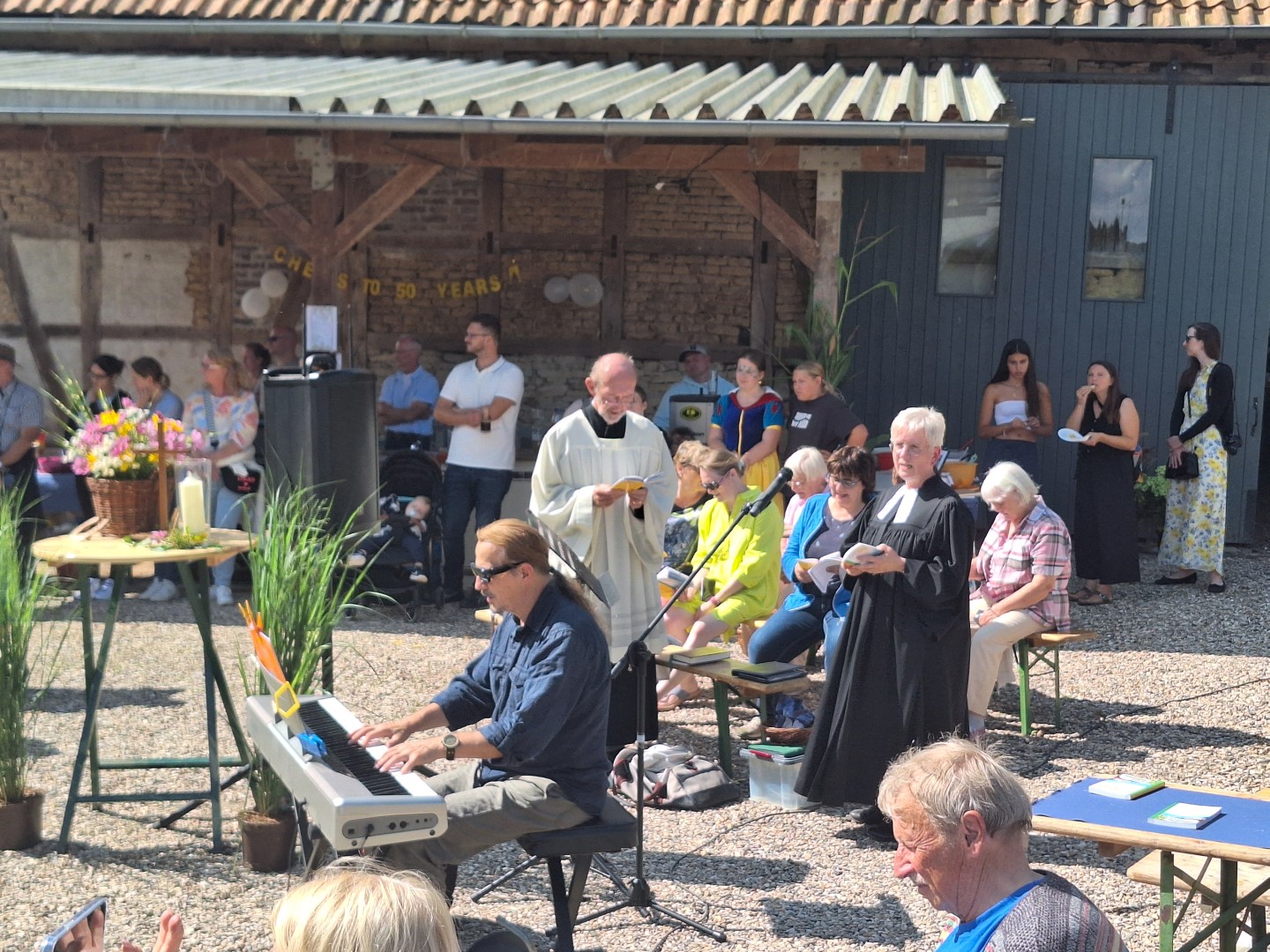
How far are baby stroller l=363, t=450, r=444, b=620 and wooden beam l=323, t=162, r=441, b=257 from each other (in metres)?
1.44

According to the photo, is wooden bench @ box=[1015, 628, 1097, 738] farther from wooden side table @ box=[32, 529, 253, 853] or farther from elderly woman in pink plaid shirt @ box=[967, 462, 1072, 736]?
wooden side table @ box=[32, 529, 253, 853]

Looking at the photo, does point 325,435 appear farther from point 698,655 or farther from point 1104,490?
point 1104,490

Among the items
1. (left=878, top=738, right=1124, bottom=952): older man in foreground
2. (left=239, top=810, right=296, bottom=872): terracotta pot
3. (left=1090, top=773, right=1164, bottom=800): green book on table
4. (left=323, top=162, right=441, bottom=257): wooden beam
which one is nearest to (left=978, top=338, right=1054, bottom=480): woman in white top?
(left=323, top=162, right=441, bottom=257): wooden beam

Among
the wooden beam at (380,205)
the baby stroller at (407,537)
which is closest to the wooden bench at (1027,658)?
the baby stroller at (407,537)

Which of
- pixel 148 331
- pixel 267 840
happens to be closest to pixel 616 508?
pixel 267 840

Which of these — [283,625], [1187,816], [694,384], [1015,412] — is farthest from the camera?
[694,384]

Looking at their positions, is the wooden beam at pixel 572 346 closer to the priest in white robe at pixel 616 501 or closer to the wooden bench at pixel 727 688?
the priest in white robe at pixel 616 501

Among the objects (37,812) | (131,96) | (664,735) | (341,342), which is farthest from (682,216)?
(37,812)

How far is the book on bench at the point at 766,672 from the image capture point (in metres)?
6.21

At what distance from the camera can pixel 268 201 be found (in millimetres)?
9711

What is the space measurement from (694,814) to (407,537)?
3.93 meters

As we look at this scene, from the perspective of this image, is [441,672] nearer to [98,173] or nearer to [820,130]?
[820,130]

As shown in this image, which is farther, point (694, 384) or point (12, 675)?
point (694, 384)

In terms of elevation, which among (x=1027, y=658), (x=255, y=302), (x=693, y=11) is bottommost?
(x=1027, y=658)
